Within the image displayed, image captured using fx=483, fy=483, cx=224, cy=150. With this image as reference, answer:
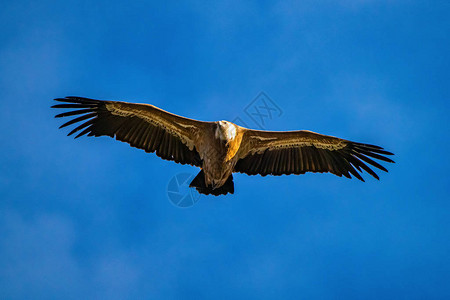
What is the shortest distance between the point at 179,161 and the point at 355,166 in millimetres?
4262

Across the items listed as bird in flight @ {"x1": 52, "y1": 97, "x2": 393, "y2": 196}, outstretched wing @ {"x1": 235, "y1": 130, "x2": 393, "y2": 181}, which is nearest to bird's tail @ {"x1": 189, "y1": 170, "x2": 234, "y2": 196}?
bird in flight @ {"x1": 52, "y1": 97, "x2": 393, "y2": 196}

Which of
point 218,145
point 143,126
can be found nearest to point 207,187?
point 218,145

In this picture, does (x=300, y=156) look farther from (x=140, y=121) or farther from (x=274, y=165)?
(x=140, y=121)

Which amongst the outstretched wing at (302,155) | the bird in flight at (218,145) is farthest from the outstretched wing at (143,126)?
the outstretched wing at (302,155)

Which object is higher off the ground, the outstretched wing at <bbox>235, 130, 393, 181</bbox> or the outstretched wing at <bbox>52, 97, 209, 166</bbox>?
the outstretched wing at <bbox>52, 97, 209, 166</bbox>

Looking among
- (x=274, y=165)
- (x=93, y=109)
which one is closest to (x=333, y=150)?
(x=274, y=165)

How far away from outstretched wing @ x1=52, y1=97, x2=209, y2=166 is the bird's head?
1.71ft

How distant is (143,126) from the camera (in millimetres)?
11438

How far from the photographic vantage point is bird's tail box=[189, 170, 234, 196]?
1123 centimetres

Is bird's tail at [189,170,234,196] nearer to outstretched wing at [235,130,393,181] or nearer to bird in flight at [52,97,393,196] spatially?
bird in flight at [52,97,393,196]

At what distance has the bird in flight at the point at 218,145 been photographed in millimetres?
11000

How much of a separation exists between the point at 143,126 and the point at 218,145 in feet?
6.48

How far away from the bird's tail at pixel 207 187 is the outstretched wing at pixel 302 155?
662 millimetres

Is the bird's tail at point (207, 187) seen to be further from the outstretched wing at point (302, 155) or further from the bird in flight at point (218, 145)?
the outstretched wing at point (302, 155)
